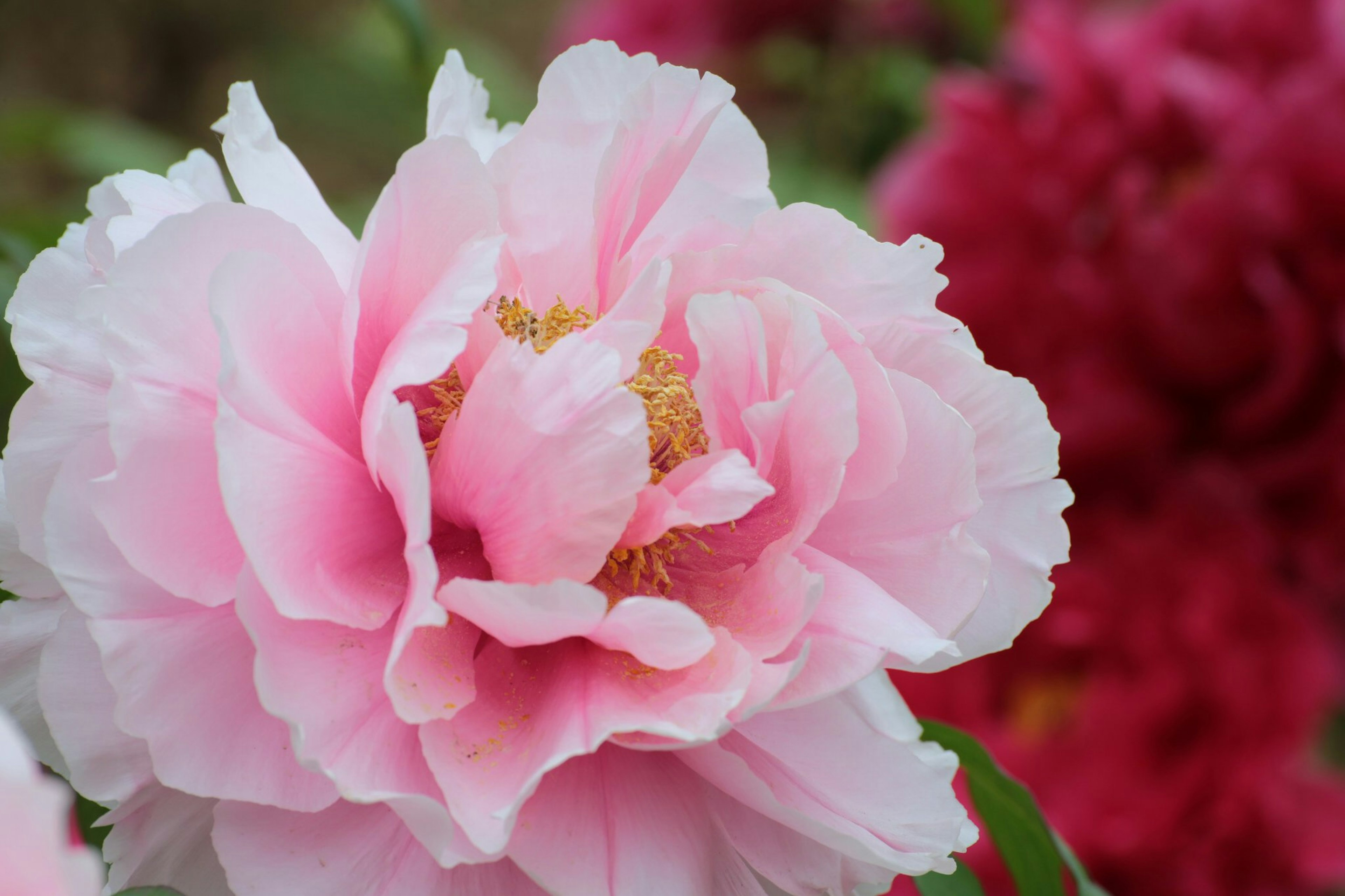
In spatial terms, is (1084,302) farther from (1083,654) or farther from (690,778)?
(690,778)

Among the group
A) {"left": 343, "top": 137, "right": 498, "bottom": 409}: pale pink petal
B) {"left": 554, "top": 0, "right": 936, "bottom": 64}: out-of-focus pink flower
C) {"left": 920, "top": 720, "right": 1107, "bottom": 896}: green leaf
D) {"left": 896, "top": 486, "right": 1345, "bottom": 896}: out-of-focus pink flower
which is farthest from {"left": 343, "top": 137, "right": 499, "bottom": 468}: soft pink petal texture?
{"left": 554, "top": 0, "right": 936, "bottom": 64}: out-of-focus pink flower

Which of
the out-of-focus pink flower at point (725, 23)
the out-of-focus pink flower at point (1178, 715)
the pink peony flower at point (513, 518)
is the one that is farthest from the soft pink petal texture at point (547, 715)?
the out-of-focus pink flower at point (725, 23)

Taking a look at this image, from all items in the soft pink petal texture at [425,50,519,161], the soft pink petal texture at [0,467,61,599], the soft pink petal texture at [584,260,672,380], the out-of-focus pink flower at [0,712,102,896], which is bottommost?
the soft pink petal texture at [0,467,61,599]

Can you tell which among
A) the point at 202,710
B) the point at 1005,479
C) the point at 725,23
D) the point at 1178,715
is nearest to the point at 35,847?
the point at 202,710

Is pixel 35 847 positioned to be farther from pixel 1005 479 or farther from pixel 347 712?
pixel 1005 479

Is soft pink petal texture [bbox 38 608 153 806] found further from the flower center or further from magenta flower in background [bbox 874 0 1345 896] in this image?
magenta flower in background [bbox 874 0 1345 896]

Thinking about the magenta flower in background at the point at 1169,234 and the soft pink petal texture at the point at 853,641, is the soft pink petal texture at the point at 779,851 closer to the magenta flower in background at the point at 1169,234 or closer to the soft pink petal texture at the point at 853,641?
the soft pink petal texture at the point at 853,641
